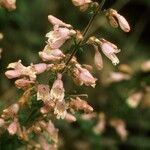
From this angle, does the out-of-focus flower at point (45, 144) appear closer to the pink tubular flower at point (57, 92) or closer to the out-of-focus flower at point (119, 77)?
the pink tubular flower at point (57, 92)

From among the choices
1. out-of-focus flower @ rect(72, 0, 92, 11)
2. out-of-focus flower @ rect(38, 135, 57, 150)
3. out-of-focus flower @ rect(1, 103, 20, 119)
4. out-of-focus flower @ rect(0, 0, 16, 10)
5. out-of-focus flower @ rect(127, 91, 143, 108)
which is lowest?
out-of-focus flower @ rect(127, 91, 143, 108)

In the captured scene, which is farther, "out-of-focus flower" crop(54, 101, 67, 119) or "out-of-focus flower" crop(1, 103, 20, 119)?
"out-of-focus flower" crop(1, 103, 20, 119)

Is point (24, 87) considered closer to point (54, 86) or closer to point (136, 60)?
point (54, 86)

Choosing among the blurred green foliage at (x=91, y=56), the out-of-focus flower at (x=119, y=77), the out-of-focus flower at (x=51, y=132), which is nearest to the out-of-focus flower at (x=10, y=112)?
the out-of-focus flower at (x=51, y=132)

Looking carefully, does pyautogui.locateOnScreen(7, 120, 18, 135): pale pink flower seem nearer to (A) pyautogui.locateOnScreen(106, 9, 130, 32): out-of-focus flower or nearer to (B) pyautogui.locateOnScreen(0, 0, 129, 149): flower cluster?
(B) pyautogui.locateOnScreen(0, 0, 129, 149): flower cluster

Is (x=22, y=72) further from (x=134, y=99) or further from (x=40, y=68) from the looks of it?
(x=134, y=99)

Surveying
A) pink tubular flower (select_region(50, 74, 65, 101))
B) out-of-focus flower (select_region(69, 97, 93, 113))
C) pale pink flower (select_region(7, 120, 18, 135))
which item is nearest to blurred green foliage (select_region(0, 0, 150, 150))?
pale pink flower (select_region(7, 120, 18, 135))

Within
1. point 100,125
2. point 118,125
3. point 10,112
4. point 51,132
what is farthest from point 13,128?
point 118,125

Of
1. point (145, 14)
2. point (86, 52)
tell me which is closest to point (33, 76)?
point (86, 52)
